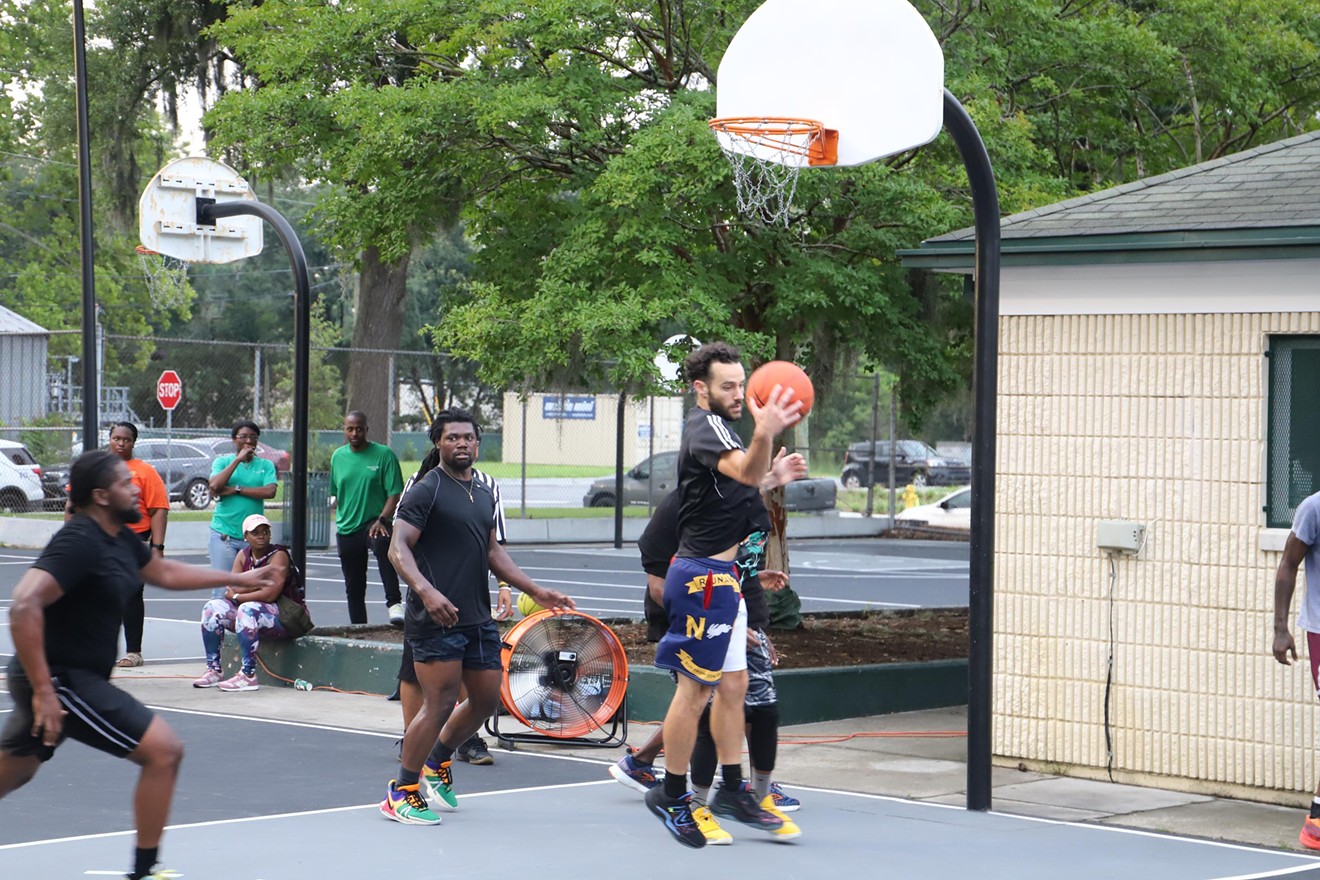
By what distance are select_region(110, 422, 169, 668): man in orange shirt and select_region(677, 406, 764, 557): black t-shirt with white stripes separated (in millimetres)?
6160

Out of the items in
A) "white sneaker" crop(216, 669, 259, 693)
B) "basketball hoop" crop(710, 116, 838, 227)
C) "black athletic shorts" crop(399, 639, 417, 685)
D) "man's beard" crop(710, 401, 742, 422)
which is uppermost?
"basketball hoop" crop(710, 116, 838, 227)

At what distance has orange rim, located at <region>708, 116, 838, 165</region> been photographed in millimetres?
8656

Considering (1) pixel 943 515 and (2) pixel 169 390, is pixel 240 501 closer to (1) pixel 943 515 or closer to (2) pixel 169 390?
(2) pixel 169 390

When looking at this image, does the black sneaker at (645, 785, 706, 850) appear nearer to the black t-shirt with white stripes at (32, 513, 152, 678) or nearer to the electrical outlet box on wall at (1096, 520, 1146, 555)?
the black t-shirt with white stripes at (32, 513, 152, 678)

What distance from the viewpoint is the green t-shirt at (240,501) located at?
43.1ft

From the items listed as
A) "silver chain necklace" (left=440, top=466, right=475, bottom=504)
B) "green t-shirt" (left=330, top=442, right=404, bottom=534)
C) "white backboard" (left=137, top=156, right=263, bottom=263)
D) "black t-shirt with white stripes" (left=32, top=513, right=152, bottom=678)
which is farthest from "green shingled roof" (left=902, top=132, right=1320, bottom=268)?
"white backboard" (left=137, top=156, right=263, bottom=263)

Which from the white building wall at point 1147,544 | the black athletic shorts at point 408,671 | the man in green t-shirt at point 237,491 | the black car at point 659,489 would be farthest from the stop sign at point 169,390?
the white building wall at point 1147,544

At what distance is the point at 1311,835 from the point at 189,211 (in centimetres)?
1045

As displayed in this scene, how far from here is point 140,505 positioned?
12.8 meters

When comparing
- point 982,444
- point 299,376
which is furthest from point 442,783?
point 299,376

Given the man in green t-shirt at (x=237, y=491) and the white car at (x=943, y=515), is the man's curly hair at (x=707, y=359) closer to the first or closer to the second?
the man in green t-shirt at (x=237, y=491)

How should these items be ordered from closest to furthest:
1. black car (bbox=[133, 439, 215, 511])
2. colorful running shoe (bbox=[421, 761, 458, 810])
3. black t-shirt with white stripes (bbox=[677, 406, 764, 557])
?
1. black t-shirt with white stripes (bbox=[677, 406, 764, 557])
2. colorful running shoe (bbox=[421, 761, 458, 810])
3. black car (bbox=[133, 439, 215, 511])

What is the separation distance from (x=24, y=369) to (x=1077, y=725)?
83.9ft

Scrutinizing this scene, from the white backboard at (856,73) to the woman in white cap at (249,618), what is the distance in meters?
5.36
